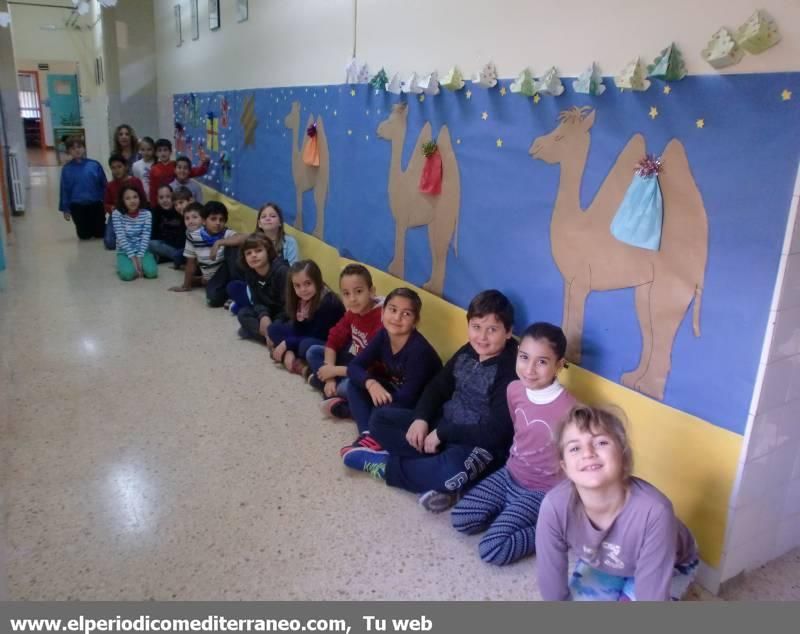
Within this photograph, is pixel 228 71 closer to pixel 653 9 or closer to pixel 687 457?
pixel 653 9

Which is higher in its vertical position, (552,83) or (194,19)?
(194,19)

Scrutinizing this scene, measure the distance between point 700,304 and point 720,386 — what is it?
0.23 metres

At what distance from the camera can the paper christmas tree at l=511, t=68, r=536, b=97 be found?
88.7 inches

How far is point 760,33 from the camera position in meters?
1.53

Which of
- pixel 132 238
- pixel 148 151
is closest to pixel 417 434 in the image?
pixel 132 238

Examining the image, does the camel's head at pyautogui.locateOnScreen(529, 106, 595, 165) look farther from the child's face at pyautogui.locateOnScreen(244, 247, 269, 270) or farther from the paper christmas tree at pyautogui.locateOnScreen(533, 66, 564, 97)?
the child's face at pyautogui.locateOnScreen(244, 247, 269, 270)

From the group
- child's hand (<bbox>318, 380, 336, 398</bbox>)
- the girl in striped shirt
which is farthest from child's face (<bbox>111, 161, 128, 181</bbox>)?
child's hand (<bbox>318, 380, 336, 398</bbox>)

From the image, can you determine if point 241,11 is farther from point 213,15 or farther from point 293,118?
point 293,118

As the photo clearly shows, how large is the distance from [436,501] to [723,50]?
1.60m

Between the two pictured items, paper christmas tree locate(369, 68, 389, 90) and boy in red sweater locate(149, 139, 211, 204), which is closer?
paper christmas tree locate(369, 68, 389, 90)

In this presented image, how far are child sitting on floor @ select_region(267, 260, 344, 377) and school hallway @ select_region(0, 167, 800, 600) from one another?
111mm

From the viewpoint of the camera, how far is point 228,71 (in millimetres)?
5598

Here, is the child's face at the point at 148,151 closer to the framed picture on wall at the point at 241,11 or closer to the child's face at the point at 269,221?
the framed picture on wall at the point at 241,11

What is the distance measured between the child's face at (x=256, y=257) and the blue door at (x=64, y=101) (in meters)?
15.2
